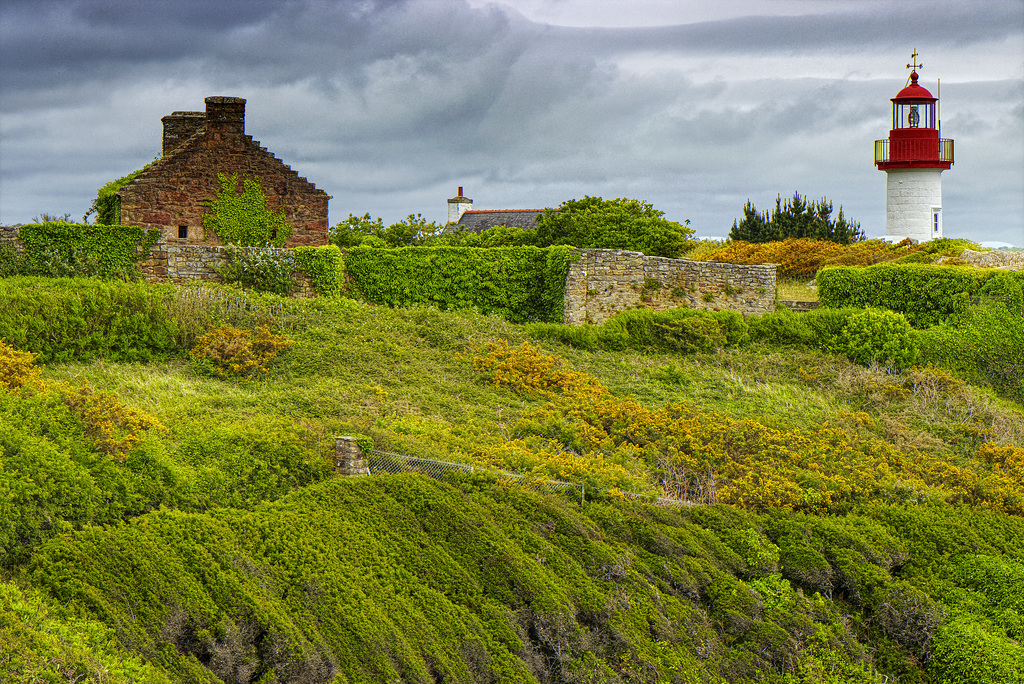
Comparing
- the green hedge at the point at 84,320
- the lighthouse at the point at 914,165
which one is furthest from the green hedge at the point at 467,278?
the lighthouse at the point at 914,165

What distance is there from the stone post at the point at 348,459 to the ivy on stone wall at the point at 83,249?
422 inches

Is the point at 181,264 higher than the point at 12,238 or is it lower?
lower

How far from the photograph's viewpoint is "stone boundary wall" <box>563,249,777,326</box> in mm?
23359

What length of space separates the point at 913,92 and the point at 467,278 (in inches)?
881

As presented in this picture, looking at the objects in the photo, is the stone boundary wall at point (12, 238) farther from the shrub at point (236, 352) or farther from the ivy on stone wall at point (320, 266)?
the shrub at point (236, 352)

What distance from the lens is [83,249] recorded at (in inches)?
824

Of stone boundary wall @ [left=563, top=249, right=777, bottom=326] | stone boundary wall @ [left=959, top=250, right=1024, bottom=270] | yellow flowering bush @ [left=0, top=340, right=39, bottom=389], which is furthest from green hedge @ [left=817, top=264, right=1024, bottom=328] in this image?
yellow flowering bush @ [left=0, top=340, right=39, bottom=389]

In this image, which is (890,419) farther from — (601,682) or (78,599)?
(78,599)

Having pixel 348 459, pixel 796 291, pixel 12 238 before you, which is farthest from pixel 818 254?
pixel 348 459

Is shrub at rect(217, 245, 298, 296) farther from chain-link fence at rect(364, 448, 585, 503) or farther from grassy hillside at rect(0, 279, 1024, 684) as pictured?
chain-link fence at rect(364, 448, 585, 503)

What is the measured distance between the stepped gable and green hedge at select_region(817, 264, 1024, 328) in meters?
13.5

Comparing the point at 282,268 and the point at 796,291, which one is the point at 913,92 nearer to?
the point at 796,291

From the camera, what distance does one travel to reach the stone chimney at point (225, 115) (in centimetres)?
2461

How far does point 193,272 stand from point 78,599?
14148 mm
